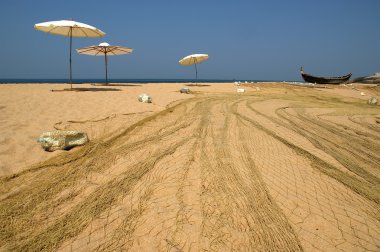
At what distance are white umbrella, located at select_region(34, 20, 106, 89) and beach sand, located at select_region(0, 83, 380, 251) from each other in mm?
5329

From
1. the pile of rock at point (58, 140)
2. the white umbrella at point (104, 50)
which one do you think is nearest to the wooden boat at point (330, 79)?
the white umbrella at point (104, 50)

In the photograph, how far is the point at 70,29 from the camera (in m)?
9.88

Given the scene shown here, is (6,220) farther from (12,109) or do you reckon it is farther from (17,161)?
(12,109)

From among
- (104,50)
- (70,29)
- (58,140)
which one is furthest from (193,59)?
(58,140)

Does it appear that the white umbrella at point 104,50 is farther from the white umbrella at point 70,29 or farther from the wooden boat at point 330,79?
the wooden boat at point 330,79

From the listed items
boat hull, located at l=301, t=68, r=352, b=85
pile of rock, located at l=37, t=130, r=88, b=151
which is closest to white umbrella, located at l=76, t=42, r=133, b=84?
pile of rock, located at l=37, t=130, r=88, b=151

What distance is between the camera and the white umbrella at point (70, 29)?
930 centimetres

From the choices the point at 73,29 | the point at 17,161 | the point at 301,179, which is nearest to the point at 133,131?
the point at 17,161

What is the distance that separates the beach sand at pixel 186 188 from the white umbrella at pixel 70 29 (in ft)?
17.5

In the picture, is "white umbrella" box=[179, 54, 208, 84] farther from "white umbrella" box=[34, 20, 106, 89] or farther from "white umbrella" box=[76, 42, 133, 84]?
"white umbrella" box=[34, 20, 106, 89]

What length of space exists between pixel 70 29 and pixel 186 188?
378 inches

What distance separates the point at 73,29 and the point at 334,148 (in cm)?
1023

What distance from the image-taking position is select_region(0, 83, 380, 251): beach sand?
2.14 metres

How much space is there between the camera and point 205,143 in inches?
169
